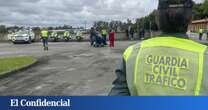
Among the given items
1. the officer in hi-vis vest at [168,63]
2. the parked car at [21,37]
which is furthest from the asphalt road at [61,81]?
the parked car at [21,37]

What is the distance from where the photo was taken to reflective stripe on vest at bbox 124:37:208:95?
277 centimetres

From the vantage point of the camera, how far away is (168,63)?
9.29 feet

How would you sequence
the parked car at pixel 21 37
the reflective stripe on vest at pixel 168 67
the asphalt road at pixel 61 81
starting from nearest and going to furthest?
1. the reflective stripe on vest at pixel 168 67
2. the asphalt road at pixel 61 81
3. the parked car at pixel 21 37

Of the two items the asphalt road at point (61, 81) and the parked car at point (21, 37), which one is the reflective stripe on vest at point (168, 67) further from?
the parked car at point (21, 37)

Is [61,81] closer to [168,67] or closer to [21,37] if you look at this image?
[168,67]

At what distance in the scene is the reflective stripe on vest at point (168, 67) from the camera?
109 inches

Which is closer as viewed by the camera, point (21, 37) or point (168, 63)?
point (168, 63)

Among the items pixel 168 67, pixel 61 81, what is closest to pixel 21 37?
pixel 61 81

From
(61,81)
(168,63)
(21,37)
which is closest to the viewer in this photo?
(168,63)

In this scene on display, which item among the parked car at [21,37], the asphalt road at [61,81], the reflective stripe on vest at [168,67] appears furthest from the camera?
the parked car at [21,37]

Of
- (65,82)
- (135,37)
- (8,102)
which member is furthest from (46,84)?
(135,37)

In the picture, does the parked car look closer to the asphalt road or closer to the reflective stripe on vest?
the asphalt road

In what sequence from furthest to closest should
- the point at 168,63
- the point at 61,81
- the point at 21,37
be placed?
1. the point at 21,37
2. the point at 61,81
3. the point at 168,63

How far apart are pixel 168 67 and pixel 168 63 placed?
0.9 inches
